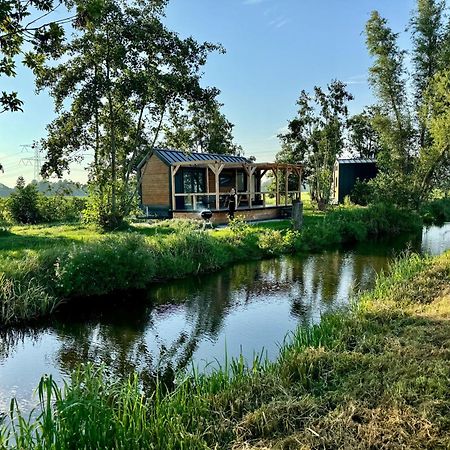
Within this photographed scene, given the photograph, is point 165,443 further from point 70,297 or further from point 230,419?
point 70,297

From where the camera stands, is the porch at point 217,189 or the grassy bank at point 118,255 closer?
the grassy bank at point 118,255

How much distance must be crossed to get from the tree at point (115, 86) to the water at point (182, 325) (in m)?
6.89

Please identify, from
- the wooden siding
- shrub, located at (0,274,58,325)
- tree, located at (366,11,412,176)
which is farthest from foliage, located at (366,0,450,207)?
shrub, located at (0,274,58,325)

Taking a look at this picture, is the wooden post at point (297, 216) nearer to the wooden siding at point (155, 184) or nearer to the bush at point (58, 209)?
the wooden siding at point (155, 184)

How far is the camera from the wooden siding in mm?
21859

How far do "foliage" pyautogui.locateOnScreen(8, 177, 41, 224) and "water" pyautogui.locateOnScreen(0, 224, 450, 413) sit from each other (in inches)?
445

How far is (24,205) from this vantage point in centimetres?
1927

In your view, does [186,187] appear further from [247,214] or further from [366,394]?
[366,394]

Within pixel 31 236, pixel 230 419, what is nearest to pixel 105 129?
pixel 31 236

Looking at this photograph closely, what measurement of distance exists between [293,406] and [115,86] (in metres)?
13.3

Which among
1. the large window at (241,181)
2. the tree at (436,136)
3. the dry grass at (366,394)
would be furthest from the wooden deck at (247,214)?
the dry grass at (366,394)

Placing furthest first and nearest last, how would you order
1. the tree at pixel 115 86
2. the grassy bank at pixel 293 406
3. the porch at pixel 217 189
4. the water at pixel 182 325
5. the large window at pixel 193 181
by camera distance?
1. the large window at pixel 193 181
2. the porch at pixel 217 189
3. the tree at pixel 115 86
4. the water at pixel 182 325
5. the grassy bank at pixel 293 406

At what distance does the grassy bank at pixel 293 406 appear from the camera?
10.5 ft

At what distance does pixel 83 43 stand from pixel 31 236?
6583mm
